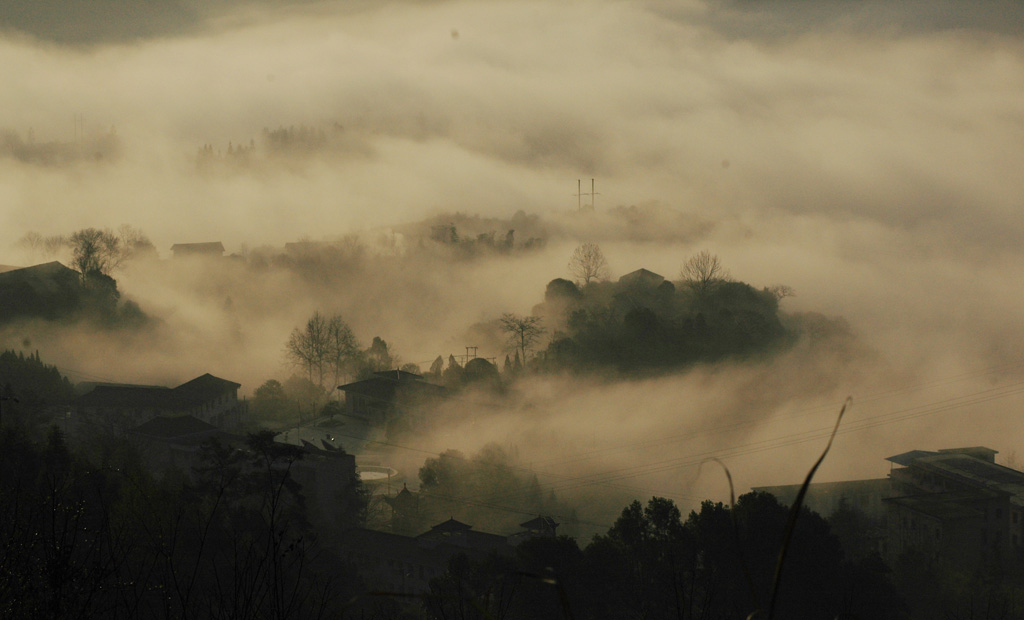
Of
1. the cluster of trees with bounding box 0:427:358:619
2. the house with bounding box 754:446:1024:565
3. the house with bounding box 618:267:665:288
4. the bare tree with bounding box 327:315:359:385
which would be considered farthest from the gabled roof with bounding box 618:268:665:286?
the cluster of trees with bounding box 0:427:358:619

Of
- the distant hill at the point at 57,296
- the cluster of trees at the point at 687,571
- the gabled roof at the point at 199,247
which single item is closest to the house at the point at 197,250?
the gabled roof at the point at 199,247

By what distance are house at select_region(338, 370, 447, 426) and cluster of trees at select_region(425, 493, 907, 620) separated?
110ft

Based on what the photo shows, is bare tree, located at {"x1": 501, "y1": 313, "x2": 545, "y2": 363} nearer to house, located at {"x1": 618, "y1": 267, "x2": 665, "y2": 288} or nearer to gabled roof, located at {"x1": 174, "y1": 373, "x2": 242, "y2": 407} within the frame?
house, located at {"x1": 618, "y1": 267, "x2": 665, "y2": 288}

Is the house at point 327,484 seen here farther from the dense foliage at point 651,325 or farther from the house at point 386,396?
the dense foliage at point 651,325

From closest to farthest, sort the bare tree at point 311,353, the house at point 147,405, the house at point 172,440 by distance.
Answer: the house at point 172,440 → the house at point 147,405 → the bare tree at point 311,353

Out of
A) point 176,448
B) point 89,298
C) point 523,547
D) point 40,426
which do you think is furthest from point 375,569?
point 89,298

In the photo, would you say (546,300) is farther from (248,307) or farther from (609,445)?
(248,307)

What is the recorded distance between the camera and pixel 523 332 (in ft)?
265

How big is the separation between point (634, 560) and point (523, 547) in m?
3.48

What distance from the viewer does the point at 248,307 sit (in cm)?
9744

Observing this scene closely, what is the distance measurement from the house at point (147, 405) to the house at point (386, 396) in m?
7.70

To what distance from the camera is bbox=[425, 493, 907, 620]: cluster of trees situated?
24.5 metres

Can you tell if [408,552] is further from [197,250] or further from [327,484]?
[197,250]

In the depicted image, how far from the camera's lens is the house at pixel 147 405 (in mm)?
47375
